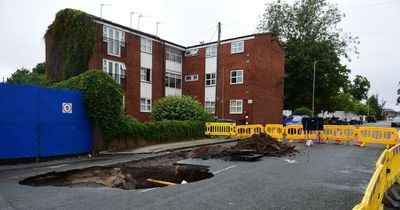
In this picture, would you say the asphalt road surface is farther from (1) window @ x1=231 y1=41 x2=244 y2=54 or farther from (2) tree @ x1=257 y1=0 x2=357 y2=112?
(2) tree @ x1=257 y1=0 x2=357 y2=112

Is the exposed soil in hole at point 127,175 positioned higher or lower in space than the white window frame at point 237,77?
lower

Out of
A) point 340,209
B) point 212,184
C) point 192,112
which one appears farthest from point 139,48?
point 340,209

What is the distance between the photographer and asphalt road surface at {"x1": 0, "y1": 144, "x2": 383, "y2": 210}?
6.41 m

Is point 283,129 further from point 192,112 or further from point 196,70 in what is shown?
point 196,70

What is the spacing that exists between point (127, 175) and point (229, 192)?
4.17 meters

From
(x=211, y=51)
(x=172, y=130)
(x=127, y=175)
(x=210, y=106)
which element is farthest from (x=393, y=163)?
(x=211, y=51)

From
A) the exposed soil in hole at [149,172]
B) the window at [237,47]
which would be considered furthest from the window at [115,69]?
the exposed soil in hole at [149,172]

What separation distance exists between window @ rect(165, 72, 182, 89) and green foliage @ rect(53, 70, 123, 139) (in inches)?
754

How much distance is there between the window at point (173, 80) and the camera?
116 feet

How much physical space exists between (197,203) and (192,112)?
17149 mm

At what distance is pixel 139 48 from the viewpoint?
30.9m

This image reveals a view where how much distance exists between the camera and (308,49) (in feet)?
148

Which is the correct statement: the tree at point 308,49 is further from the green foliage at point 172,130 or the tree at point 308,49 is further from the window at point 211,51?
the green foliage at point 172,130

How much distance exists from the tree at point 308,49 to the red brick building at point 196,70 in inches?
365
